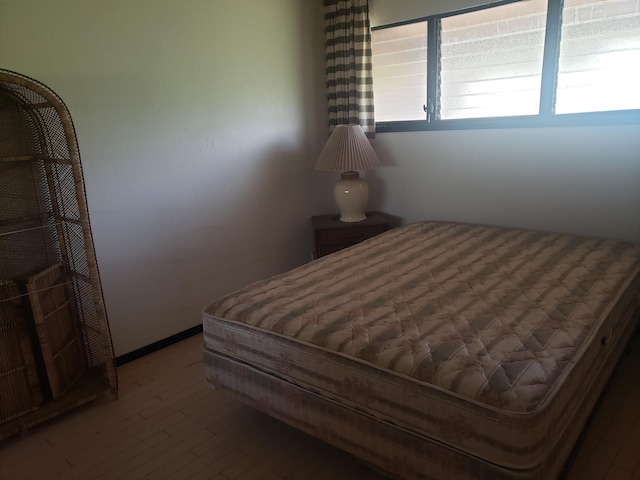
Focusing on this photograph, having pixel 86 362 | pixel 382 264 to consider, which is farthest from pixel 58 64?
pixel 382 264

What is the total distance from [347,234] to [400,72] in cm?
127

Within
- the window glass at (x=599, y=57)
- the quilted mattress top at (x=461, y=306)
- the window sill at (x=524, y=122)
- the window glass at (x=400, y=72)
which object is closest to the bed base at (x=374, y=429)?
the quilted mattress top at (x=461, y=306)

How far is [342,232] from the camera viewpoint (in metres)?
3.28

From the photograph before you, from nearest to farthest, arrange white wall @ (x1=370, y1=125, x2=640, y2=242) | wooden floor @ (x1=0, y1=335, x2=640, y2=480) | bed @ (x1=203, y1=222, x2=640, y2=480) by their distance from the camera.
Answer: bed @ (x1=203, y1=222, x2=640, y2=480) < wooden floor @ (x1=0, y1=335, x2=640, y2=480) < white wall @ (x1=370, y1=125, x2=640, y2=242)

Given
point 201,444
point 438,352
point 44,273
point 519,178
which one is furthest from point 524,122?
point 44,273

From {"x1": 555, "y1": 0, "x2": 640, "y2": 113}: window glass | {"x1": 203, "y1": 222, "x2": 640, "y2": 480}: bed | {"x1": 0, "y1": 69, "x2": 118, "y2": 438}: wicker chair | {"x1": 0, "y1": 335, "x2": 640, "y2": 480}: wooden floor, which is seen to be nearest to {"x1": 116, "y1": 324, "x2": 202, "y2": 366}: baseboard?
{"x1": 0, "y1": 69, "x2": 118, "y2": 438}: wicker chair

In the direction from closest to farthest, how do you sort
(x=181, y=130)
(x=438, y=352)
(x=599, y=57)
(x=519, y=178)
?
(x=438, y=352)
(x=599, y=57)
(x=181, y=130)
(x=519, y=178)

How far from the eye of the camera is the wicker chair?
Answer: 202 cm

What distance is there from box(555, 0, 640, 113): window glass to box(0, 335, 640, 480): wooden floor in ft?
4.77

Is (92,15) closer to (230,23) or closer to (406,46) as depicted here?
(230,23)

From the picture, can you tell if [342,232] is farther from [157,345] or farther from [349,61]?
[157,345]

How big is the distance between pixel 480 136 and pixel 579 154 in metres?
0.60

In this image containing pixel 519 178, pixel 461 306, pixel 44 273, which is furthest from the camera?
pixel 519 178

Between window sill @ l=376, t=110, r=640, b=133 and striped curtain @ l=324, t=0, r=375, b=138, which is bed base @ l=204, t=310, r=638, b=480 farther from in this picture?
striped curtain @ l=324, t=0, r=375, b=138
